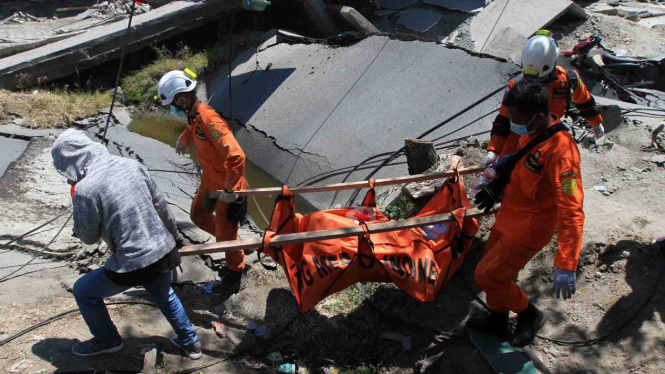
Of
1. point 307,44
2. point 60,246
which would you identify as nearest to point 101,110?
point 307,44

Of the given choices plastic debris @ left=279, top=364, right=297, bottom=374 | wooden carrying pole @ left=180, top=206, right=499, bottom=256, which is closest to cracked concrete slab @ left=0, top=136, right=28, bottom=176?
wooden carrying pole @ left=180, top=206, right=499, bottom=256

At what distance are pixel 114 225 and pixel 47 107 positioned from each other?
636 centimetres

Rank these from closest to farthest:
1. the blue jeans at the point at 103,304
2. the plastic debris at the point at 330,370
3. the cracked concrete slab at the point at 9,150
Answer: the blue jeans at the point at 103,304 → the plastic debris at the point at 330,370 → the cracked concrete slab at the point at 9,150

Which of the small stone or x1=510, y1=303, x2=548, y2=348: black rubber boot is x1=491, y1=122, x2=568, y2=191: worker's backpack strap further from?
the small stone

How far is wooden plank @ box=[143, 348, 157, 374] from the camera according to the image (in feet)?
10.1

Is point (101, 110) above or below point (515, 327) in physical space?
below

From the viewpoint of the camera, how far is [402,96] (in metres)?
7.67

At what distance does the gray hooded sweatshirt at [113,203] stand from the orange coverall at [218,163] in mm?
847

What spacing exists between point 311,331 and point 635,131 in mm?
4293

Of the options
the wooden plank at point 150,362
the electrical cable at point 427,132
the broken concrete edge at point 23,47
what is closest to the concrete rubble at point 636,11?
the electrical cable at point 427,132

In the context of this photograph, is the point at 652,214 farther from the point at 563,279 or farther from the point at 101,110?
the point at 101,110

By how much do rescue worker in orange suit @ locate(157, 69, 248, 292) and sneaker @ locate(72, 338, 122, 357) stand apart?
1126mm

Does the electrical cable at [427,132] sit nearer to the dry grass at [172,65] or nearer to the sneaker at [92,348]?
the sneaker at [92,348]

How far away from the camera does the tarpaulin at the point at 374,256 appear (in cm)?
337
